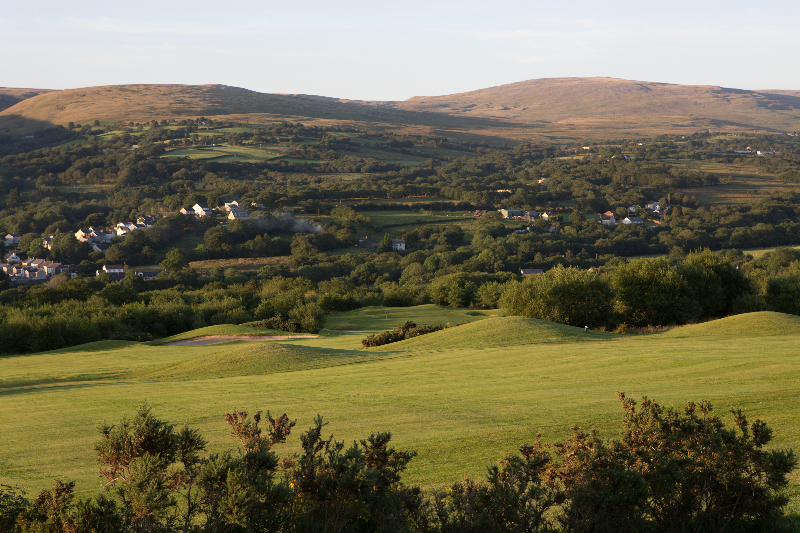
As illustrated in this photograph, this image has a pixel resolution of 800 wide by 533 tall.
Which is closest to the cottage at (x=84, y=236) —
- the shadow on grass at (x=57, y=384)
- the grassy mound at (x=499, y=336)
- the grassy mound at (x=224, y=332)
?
the grassy mound at (x=224, y=332)

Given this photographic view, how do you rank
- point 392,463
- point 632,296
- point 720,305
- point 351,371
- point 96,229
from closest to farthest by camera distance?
point 392,463 < point 351,371 < point 632,296 < point 720,305 < point 96,229

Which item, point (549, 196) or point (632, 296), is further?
point (549, 196)

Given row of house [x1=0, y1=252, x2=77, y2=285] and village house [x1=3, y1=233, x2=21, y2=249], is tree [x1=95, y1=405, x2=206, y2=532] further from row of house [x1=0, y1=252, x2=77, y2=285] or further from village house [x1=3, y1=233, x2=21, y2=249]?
→ village house [x1=3, y1=233, x2=21, y2=249]

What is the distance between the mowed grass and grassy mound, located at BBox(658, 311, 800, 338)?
0.12m

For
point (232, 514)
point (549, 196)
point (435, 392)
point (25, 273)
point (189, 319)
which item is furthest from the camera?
point (549, 196)

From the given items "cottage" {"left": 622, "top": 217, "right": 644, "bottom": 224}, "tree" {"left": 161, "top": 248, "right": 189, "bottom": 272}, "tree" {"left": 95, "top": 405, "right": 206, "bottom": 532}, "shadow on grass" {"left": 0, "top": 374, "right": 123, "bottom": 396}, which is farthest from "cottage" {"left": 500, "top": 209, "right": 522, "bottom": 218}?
"tree" {"left": 95, "top": 405, "right": 206, "bottom": 532}

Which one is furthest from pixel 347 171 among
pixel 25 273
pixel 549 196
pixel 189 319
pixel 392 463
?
pixel 392 463

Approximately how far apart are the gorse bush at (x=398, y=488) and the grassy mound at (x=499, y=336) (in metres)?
17.3

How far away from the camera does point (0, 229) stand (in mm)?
119562

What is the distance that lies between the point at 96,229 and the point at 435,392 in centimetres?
11624

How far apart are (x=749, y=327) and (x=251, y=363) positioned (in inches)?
837

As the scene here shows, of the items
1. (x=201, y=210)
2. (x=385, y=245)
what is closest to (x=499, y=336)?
(x=385, y=245)

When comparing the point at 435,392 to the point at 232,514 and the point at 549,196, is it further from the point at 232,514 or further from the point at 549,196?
the point at 549,196

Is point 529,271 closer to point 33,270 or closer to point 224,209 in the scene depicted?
point 224,209
